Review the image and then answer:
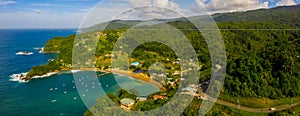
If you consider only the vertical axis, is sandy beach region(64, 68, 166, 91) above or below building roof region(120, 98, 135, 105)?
above

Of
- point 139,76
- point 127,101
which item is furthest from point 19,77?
point 127,101

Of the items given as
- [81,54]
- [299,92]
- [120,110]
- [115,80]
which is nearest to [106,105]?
[120,110]

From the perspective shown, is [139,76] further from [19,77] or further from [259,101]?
[19,77]

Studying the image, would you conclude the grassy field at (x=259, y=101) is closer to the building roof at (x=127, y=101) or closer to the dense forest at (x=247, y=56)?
the dense forest at (x=247, y=56)

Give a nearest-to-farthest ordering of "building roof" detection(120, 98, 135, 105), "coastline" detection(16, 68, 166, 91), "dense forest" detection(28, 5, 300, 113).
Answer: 1. "building roof" detection(120, 98, 135, 105)
2. "dense forest" detection(28, 5, 300, 113)
3. "coastline" detection(16, 68, 166, 91)

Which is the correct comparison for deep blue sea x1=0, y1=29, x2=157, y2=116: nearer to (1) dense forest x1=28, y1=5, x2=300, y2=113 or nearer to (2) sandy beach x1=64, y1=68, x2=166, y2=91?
(2) sandy beach x1=64, y1=68, x2=166, y2=91

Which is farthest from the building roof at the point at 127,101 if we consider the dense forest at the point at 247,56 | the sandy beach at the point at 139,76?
the dense forest at the point at 247,56

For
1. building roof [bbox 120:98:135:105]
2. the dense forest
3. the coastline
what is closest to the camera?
building roof [bbox 120:98:135:105]

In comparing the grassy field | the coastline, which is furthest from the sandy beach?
the grassy field

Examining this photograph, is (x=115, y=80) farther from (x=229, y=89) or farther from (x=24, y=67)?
(x=24, y=67)
